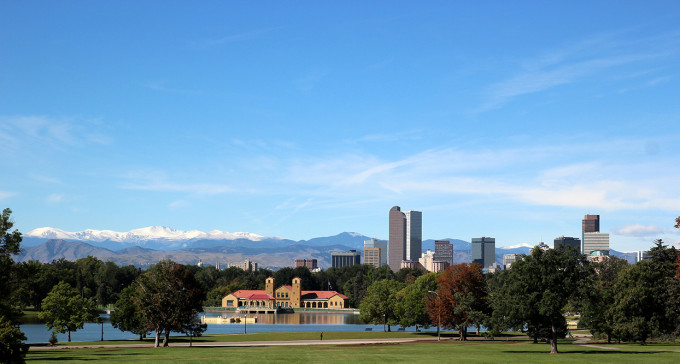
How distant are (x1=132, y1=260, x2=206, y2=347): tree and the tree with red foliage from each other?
112ft

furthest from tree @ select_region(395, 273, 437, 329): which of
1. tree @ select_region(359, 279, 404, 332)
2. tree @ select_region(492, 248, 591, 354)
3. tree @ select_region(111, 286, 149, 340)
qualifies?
tree @ select_region(111, 286, 149, 340)

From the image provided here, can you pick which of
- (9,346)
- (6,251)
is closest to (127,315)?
(6,251)

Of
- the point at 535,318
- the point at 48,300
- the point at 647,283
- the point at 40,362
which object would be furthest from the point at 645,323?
the point at 48,300

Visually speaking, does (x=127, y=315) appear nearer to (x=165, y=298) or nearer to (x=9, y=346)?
(x=165, y=298)

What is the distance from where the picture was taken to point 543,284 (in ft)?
208

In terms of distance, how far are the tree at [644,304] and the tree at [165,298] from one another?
49.4m

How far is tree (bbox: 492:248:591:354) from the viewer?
62.9 m

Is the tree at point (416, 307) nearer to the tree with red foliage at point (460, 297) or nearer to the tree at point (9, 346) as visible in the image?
the tree with red foliage at point (460, 297)

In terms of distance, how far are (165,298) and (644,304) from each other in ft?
178

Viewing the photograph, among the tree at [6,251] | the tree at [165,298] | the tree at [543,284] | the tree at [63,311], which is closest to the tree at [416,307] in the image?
the tree at [543,284]

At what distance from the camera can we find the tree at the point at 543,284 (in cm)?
6288

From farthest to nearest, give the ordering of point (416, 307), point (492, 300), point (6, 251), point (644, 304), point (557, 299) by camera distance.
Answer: point (416, 307)
point (644, 304)
point (492, 300)
point (557, 299)
point (6, 251)

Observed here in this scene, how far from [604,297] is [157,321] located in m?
52.0

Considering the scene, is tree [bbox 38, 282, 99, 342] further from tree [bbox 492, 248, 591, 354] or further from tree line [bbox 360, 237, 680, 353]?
tree [bbox 492, 248, 591, 354]
